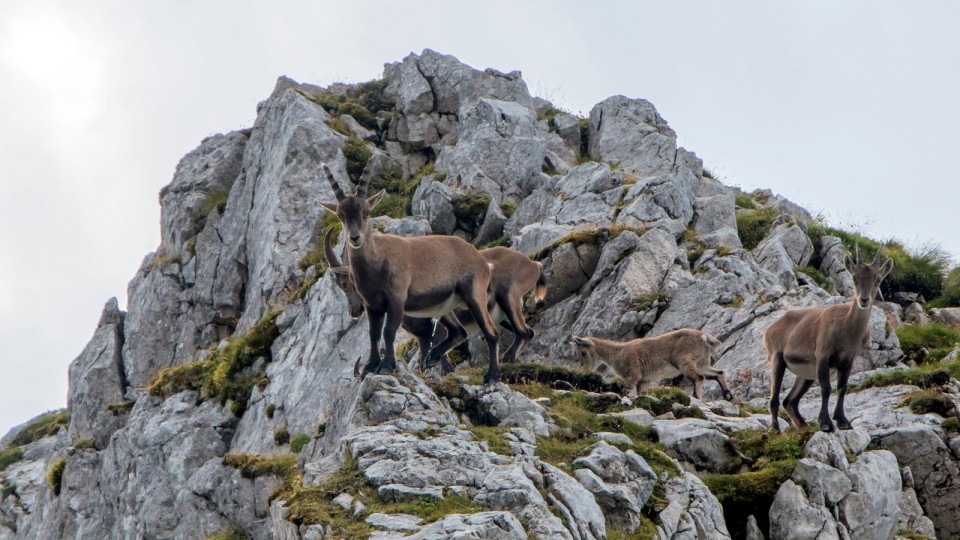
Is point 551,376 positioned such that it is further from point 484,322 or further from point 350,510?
point 350,510

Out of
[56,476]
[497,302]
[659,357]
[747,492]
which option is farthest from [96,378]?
[747,492]

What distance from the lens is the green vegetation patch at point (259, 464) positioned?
70.0 ft

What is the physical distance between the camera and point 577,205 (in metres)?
29.7

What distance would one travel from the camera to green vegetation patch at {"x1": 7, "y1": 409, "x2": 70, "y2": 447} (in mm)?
50656

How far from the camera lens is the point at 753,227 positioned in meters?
32.9

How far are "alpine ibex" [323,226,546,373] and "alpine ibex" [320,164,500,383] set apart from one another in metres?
1.16

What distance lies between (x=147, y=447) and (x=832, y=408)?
18.2 meters

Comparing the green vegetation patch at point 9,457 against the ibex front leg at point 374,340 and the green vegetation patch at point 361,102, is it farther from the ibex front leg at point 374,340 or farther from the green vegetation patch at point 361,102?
the ibex front leg at point 374,340

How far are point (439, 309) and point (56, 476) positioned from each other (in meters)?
19.6

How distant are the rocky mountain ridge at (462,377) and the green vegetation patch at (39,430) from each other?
311 mm

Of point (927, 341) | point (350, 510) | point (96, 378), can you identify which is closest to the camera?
point (350, 510)

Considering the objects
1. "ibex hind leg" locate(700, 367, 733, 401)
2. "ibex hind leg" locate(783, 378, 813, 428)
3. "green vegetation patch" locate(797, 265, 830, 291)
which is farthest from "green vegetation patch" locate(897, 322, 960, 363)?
"green vegetation patch" locate(797, 265, 830, 291)

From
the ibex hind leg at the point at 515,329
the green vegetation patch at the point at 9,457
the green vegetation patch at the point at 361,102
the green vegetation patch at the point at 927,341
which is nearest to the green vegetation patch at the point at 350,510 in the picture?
the ibex hind leg at the point at 515,329

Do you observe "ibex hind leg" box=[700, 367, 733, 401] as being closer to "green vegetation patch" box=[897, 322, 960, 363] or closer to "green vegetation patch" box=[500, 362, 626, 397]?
"green vegetation patch" box=[500, 362, 626, 397]
